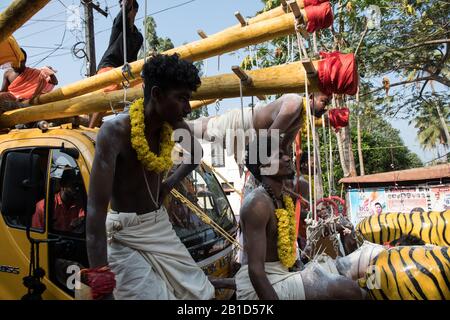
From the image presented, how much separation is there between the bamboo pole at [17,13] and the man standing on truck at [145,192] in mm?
748

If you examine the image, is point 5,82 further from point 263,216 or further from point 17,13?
point 263,216

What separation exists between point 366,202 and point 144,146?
9.36m

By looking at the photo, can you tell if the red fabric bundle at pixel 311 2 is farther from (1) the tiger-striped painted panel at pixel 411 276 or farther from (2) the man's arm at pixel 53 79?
(2) the man's arm at pixel 53 79

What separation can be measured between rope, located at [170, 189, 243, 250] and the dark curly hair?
1.40 meters

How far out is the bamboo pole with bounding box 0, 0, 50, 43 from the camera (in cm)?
217

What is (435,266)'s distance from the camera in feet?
8.27

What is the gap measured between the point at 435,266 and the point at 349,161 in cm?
1008

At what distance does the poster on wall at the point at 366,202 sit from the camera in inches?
400

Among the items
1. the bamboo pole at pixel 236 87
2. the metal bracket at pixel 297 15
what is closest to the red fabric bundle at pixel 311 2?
the metal bracket at pixel 297 15

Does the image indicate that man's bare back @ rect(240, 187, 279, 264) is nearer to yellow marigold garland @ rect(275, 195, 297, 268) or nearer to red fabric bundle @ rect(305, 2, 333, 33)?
Result: yellow marigold garland @ rect(275, 195, 297, 268)

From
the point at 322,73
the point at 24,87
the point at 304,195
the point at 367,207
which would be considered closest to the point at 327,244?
the point at 304,195

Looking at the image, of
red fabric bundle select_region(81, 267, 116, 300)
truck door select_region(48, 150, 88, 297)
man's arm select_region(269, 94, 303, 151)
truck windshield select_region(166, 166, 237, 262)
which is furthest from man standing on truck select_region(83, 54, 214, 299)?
man's arm select_region(269, 94, 303, 151)

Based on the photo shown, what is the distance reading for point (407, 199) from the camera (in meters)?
9.74

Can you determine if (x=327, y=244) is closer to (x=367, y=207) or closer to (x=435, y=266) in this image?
(x=435, y=266)
